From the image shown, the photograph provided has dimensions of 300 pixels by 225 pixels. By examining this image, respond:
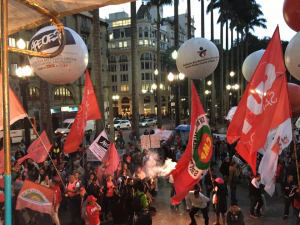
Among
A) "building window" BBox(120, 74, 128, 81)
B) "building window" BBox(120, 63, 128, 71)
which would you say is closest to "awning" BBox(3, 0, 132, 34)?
"building window" BBox(120, 74, 128, 81)

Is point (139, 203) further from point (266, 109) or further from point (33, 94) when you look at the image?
point (33, 94)

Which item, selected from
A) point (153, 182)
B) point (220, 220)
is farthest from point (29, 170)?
point (220, 220)

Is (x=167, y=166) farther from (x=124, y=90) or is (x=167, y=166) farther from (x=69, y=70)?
(x=124, y=90)

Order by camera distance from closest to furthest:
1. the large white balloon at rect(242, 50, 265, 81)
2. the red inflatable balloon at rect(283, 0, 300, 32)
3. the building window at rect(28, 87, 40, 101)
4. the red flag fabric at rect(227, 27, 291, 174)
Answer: the red flag fabric at rect(227, 27, 291, 174)
the red inflatable balloon at rect(283, 0, 300, 32)
the large white balloon at rect(242, 50, 265, 81)
the building window at rect(28, 87, 40, 101)

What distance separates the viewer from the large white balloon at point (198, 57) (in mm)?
10672

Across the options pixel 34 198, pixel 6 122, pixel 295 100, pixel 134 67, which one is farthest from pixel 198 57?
pixel 134 67

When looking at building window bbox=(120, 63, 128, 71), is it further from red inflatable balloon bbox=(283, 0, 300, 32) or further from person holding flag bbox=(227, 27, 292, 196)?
person holding flag bbox=(227, 27, 292, 196)

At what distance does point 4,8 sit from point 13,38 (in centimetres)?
3432

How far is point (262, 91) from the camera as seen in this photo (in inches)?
226

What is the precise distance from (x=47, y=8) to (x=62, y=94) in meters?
40.0

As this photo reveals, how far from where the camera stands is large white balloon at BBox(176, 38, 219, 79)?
10.7 m

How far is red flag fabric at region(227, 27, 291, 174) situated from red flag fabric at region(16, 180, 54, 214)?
4.81 m

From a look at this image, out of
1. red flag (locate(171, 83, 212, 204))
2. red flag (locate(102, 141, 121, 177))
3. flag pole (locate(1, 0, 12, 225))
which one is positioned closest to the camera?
flag pole (locate(1, 0, 12, 225))

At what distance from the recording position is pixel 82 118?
8.64 meters
